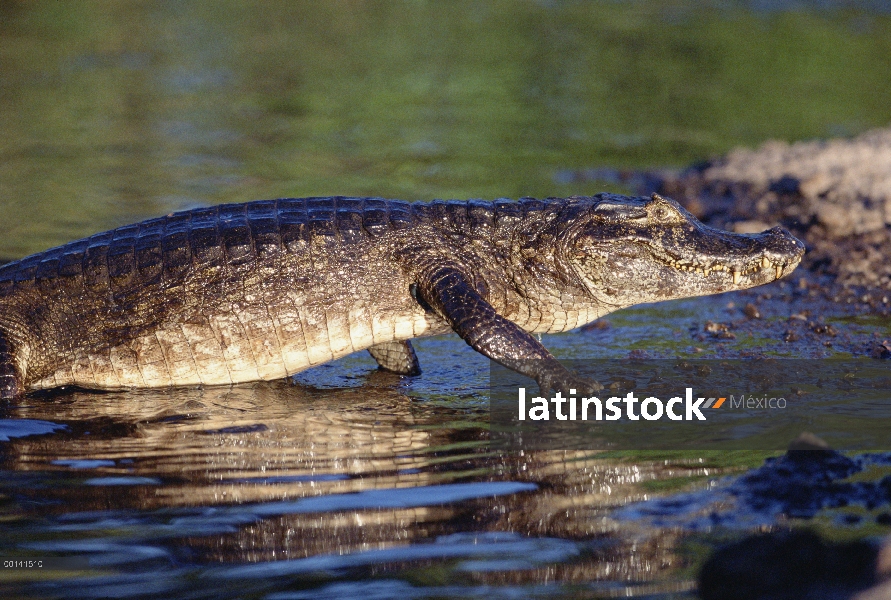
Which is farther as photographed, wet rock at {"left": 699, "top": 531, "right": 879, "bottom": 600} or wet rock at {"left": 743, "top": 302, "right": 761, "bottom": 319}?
wet rock at {"left": 743, "top": 302, "right": 761, "bottom": 319}

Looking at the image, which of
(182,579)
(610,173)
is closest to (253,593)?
(182,579)

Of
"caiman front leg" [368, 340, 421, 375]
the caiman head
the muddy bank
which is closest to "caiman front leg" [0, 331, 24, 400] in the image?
"caiman front leg" [368, 340, 421, 375]

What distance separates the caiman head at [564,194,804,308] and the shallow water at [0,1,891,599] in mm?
739

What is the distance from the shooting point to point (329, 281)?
526 cm

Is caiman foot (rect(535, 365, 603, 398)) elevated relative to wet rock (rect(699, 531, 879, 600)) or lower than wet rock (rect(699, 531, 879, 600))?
elevated

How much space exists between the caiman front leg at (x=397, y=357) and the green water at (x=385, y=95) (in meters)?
3.34

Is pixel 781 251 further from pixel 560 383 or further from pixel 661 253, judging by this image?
pixel 560 383

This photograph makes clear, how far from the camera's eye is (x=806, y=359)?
5859 mm

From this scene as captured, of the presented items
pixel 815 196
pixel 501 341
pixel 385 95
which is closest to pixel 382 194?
pixel 815 196

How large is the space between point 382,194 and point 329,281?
4198mm

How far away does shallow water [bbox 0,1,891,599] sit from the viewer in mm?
3629

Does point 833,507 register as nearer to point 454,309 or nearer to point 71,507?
point 454,309

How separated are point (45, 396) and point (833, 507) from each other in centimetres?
369

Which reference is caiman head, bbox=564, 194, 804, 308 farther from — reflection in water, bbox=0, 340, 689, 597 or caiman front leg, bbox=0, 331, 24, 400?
caiman front leg, bbox=0, 331, 24, 400
